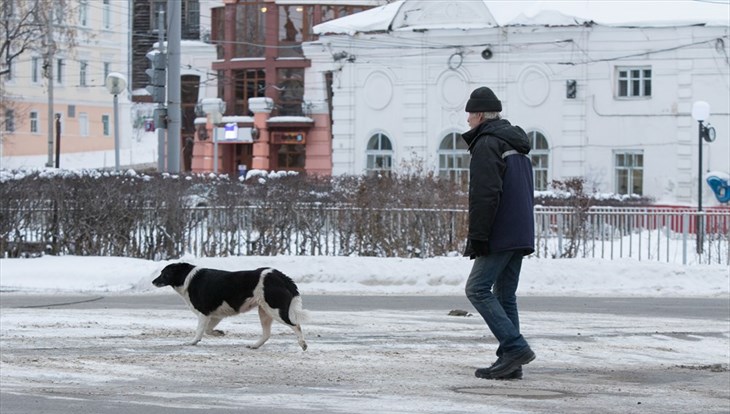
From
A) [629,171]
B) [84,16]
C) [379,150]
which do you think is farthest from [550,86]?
[84,16]

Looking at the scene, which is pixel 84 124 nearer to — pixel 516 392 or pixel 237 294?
pixel 237 294

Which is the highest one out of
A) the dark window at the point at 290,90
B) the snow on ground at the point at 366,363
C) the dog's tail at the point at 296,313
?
the dark window at the point at 290,90

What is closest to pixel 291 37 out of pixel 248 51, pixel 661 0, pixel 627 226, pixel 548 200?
pixel 248 51

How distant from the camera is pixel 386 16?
45.1m

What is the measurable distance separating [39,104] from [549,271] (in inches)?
2157

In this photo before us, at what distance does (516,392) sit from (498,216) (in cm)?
126

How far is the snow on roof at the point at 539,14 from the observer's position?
4125cm

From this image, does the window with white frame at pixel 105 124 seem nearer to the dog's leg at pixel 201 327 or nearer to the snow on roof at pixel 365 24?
the snow on roof at pixel 365 24

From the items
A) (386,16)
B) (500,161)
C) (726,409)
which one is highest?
(386,16)

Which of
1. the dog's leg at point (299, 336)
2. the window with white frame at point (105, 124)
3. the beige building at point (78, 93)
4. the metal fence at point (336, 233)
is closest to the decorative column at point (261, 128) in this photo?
the beige building at point (78, 93)

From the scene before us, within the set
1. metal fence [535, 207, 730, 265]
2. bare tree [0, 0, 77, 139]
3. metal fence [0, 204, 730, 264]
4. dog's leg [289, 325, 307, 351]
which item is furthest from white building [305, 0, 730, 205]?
dog's leg [289, 325, 307, 351]

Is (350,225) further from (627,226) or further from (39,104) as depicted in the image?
(39,104)

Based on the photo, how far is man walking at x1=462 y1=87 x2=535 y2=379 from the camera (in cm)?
965

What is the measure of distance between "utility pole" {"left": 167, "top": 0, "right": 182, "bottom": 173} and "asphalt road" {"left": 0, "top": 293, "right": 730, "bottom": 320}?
6.91 meters
